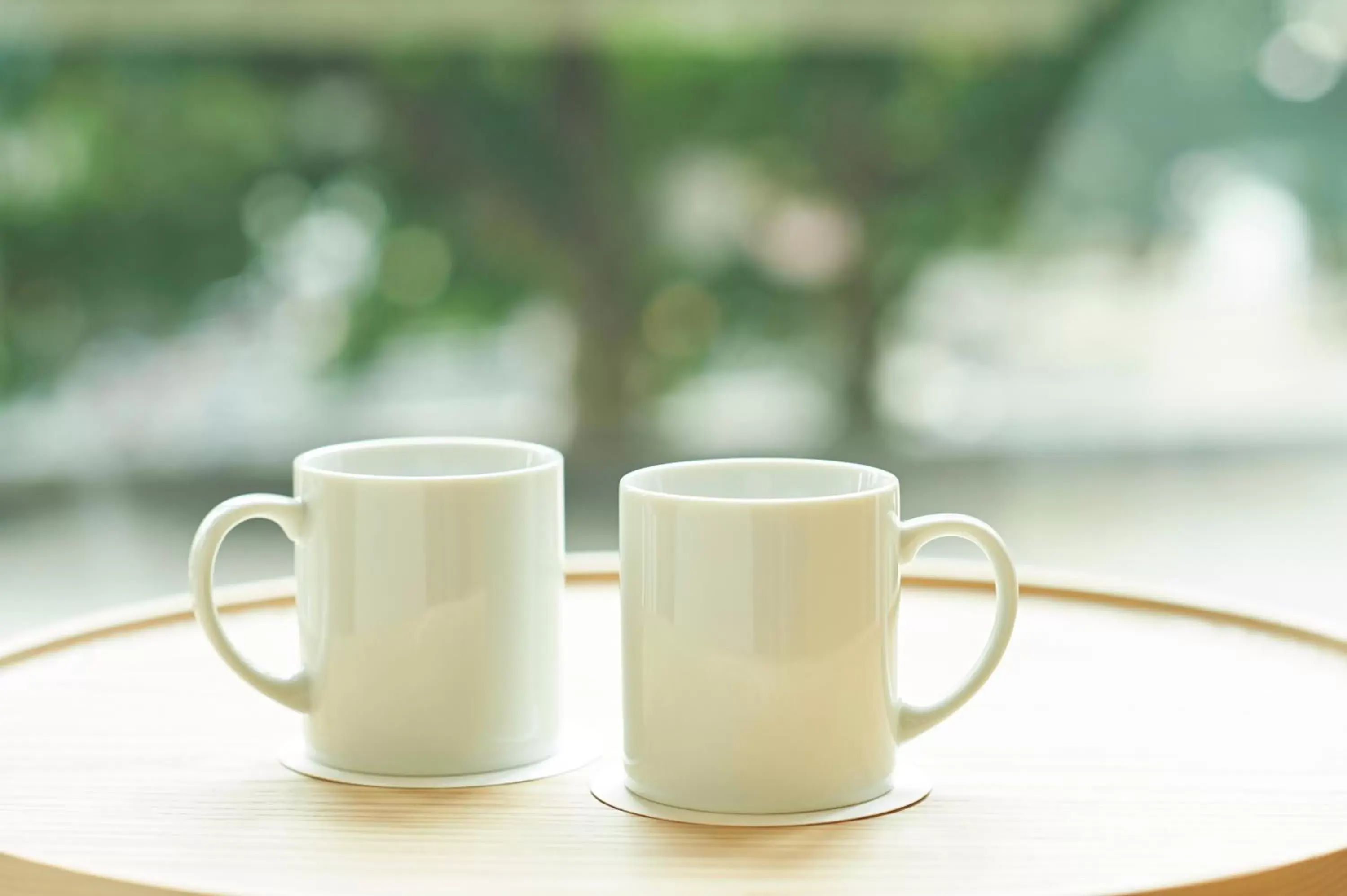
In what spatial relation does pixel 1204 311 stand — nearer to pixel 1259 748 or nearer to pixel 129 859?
pixel 1259 748

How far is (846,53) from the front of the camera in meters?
2.29

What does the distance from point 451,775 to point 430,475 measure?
0.15 m

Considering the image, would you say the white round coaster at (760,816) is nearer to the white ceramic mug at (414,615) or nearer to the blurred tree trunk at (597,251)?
the white ceramic mug at (414,615)

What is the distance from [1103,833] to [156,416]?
77.8 inches

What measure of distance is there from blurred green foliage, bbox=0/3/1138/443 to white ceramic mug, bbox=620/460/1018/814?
68.6 inches

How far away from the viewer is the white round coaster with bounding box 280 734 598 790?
1.91ft

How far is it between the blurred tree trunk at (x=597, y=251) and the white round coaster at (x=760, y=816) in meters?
1.76

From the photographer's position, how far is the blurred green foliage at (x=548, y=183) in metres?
2.18

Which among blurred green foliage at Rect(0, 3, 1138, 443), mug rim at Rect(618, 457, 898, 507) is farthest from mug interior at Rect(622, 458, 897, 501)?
blurred green foliage at Rect(0, 3, 1138, 443)

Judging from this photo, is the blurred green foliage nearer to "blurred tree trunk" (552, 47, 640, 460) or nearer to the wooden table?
"blurred tree trunk" (552, 47, 640, 460)

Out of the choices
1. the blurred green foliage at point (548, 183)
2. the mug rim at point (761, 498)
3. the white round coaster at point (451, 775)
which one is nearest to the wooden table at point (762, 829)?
the white round coaster at point (451, 775)

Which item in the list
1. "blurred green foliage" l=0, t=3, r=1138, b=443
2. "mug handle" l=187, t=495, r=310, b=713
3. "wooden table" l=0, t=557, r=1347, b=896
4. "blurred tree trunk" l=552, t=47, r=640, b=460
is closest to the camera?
"wooden table" l=0, t=557, r=1347, b=896

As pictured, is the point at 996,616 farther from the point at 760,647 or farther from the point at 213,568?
the point at 213,568

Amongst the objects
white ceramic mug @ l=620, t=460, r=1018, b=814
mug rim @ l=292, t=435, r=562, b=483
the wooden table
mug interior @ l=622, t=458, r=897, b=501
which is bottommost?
the wooden table
